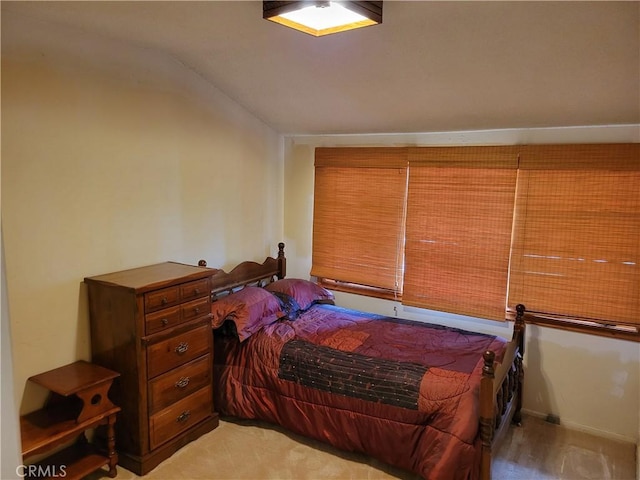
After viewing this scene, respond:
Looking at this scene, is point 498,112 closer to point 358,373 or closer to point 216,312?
point 358,373

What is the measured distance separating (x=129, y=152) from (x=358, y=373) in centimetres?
198

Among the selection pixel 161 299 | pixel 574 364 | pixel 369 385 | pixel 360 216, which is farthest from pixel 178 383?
pixel 574 364

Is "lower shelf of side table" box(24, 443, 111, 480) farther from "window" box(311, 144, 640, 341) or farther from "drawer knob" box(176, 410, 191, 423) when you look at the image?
"window" box(311, 144, 640, 341)

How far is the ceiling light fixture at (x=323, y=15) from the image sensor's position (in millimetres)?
1924

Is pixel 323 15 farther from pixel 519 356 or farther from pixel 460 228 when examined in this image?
pixel 519 356

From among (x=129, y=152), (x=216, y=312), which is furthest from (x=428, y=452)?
(x=129, y=152)

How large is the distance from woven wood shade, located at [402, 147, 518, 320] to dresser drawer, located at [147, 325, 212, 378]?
5.63ft

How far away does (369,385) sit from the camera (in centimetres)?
261

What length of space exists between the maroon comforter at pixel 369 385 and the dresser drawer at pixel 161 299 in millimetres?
664

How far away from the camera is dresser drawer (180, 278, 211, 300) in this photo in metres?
2.69

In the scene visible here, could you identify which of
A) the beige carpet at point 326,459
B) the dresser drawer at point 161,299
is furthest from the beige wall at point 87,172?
the beige carpet at point 326,459

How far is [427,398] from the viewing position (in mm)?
2455

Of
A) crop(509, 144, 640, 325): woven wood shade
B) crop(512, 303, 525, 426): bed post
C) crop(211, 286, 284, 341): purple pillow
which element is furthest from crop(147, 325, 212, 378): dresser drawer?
crop(509, 144, 640, 325): woven wood shade

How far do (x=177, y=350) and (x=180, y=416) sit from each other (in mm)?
425
